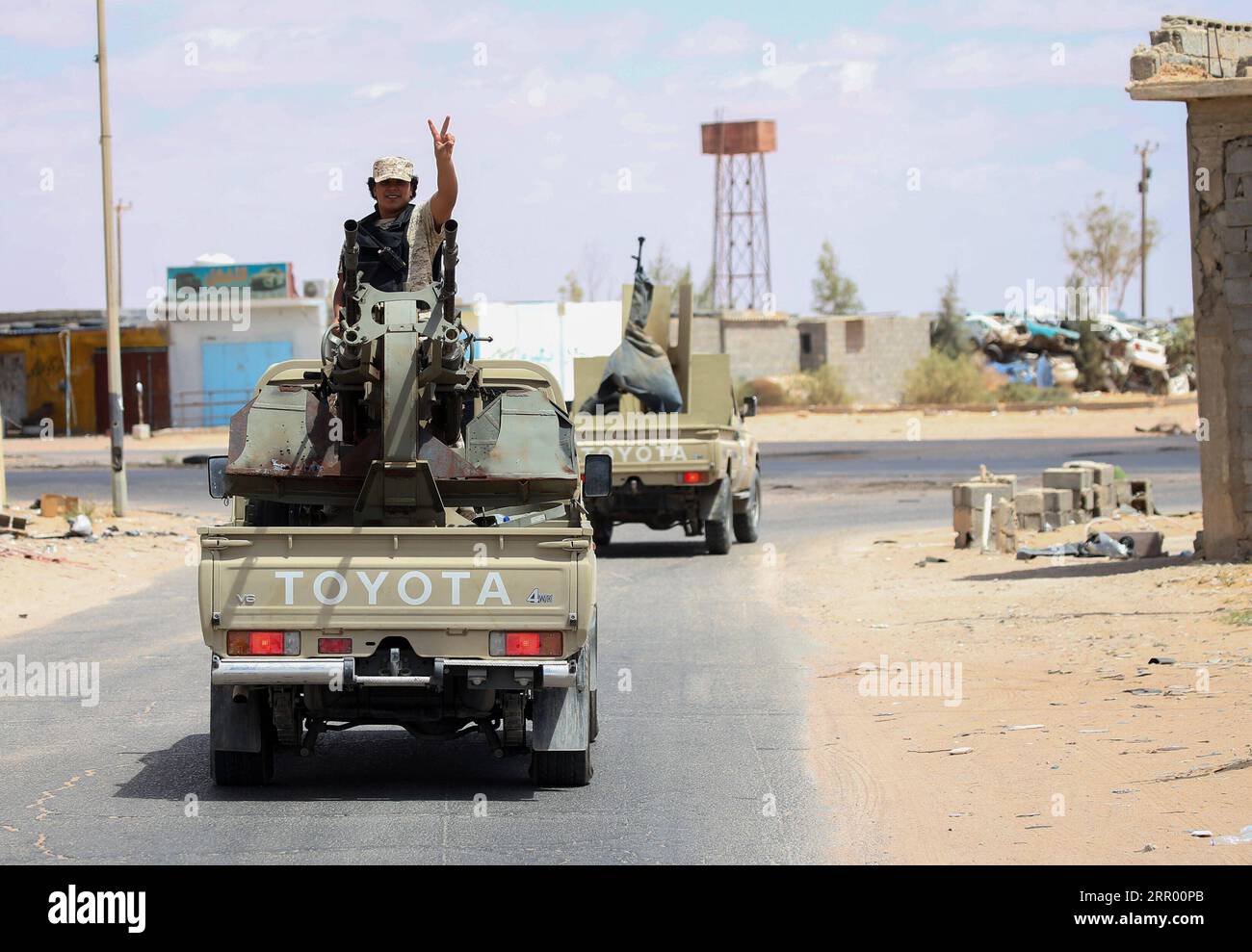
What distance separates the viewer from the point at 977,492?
21.2 metres

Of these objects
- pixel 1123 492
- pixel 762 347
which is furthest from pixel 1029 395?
pixel 1123 492

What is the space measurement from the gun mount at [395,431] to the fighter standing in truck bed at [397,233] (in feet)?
1.22

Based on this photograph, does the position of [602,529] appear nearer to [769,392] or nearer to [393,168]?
[393,168]

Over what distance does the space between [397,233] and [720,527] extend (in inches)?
499

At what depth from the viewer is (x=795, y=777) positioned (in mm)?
9203

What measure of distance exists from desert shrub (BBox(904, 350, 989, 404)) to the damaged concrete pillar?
49.3 m

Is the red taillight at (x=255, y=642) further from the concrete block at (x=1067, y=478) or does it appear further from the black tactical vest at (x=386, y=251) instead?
the concrete block at (x=1067, y=478)

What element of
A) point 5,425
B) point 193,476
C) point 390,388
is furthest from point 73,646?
point 5,425

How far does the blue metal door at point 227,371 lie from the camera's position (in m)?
57.3

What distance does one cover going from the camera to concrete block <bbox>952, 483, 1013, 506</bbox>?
21.2 meters

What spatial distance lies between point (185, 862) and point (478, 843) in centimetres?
121

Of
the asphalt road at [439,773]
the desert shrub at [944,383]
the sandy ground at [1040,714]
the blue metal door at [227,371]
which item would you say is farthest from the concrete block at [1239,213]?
the desert shrub at [944,383]

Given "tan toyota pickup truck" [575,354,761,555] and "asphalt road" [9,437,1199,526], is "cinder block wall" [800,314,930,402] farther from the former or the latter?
"tan toyota pickup truck" [575,354,761,555]
